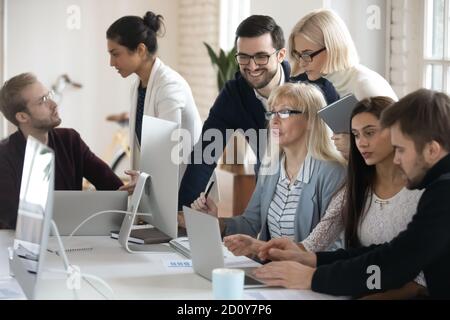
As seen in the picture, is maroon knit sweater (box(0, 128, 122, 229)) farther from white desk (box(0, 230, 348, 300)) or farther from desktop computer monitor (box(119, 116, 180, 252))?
desktop computer monitor (box(119, 116, 180, 252))

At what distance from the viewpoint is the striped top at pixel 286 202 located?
263 cm

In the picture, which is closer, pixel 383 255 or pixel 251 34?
pixel 383 255

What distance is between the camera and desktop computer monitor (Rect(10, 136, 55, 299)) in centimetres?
183

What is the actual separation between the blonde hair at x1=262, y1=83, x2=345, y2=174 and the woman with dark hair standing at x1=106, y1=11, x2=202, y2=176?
88 centimetres

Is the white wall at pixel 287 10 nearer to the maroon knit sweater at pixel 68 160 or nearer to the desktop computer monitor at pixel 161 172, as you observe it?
the maroon knit sweater at pixel 68 160

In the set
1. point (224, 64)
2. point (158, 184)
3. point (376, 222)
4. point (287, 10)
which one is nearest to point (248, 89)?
point (158, 184)

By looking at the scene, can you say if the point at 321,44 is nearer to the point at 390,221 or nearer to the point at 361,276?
the point at 390,221

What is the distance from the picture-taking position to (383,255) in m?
1.99

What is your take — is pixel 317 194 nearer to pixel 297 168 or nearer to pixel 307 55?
pixel 297 168

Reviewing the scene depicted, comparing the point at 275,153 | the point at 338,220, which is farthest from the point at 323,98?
the point at 338,220

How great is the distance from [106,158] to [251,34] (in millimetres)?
3693

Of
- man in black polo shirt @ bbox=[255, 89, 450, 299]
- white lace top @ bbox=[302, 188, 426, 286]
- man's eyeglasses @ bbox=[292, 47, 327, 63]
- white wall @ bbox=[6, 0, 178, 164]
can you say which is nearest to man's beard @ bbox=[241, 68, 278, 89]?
man's eyeglasses @ bbox=[292, 47, 327, 63]

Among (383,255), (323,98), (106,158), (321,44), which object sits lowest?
(106,158)
